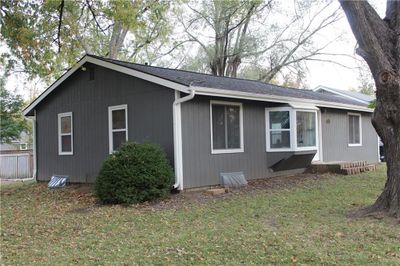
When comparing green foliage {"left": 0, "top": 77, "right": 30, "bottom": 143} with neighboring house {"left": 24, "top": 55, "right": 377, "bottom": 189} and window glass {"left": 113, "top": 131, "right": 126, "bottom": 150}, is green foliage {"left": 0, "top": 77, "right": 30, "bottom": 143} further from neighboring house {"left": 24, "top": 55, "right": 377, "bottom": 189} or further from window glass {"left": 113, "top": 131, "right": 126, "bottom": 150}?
window glass {"left": 113, "top": 131, "right": 126, "bottom": 150}

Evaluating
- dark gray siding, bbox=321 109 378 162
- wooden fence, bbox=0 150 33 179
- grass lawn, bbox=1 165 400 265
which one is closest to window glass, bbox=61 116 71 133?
grass lawn, bbox=1 165 400 265

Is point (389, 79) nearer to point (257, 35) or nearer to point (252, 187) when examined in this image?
point (252, 187)

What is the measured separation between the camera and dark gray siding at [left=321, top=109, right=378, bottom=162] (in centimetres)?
1565

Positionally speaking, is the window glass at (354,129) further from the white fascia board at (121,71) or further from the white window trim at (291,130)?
the white fascia board at (121,71)

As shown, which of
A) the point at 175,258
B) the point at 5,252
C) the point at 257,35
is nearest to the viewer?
the point at 175,258

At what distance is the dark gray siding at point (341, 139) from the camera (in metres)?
15.6

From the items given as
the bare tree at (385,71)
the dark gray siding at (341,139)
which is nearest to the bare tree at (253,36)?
the dark gray siding at (341,139)

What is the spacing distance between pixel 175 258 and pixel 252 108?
7.88 meters

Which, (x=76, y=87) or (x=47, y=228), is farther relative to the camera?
(x=76, y=87)

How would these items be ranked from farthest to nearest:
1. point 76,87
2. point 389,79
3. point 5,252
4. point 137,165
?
point 76,87 → point 137,165 → point 389,79 → point 5,252

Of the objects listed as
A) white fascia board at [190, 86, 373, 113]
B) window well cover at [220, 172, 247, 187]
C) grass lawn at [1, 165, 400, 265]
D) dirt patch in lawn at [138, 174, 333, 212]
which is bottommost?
grass lawn at [1, 165, 400, 265]

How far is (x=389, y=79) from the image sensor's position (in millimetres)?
6801

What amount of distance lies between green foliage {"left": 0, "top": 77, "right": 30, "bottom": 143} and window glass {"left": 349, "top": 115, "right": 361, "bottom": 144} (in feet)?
61.3

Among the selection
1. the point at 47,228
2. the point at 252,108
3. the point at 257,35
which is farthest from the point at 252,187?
the point at 257,35
